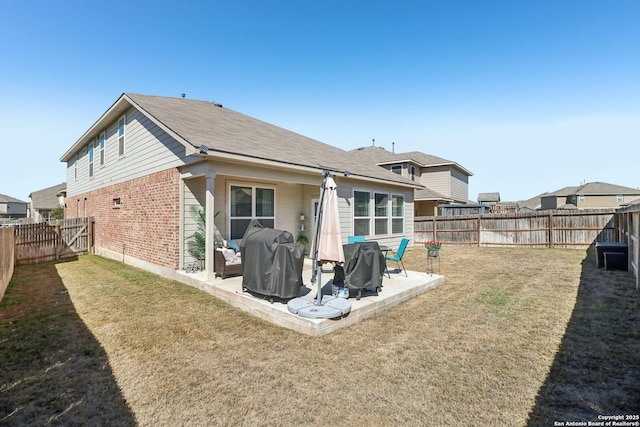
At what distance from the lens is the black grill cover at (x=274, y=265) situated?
207 inches

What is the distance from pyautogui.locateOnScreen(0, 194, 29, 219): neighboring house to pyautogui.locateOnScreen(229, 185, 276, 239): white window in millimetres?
61880

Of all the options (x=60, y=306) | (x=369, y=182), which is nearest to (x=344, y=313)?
(x=60, y=306)

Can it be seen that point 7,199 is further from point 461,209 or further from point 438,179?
point 461,209

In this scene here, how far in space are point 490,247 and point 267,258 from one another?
13.6 m

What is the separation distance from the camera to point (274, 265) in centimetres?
533

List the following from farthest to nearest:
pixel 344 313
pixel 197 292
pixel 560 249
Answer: pixel 560 249 → pixel 197 292 → pixel 344 313

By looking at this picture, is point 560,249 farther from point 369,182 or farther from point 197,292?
point 197,292

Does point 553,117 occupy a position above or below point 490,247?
above

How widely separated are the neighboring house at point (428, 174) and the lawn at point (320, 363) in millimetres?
16782

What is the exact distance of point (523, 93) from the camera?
11.2 m

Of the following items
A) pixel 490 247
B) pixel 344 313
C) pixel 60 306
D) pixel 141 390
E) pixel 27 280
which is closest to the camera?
pixel 141 390

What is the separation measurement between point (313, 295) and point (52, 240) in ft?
40.6

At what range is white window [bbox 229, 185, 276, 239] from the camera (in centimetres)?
880

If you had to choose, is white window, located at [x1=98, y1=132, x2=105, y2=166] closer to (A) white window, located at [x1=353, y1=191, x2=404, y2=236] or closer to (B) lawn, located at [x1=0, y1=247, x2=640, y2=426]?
(B) lawn, located at [x1=0, y1=247, x2=640, y2=426]
